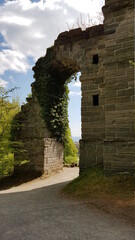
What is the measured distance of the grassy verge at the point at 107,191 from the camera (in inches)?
198

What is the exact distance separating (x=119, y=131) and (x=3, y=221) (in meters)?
4.08

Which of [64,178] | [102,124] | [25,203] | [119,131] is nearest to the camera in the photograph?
[25,203]

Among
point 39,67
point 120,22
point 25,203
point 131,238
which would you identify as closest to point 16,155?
point 39,67

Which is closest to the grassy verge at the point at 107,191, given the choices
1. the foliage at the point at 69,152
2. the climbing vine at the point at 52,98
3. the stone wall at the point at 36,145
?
Answer: the stone wall at the point at 36,145

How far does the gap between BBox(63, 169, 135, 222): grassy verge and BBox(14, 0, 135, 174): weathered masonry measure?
1.25 ft

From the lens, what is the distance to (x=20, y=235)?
145 inches

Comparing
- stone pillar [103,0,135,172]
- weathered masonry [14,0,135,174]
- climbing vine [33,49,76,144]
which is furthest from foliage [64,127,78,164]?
stone pillar [103,0,135,172]

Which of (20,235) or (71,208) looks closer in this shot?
(20,235)

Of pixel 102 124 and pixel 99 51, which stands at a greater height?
pixel 99 51

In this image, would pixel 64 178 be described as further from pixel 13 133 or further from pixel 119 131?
pixel 119 131

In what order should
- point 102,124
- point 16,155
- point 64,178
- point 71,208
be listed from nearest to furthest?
point 71,208, point 102,124, point 64,178, point 16,155

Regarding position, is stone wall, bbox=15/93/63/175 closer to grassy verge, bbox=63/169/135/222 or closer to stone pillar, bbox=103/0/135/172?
grassy verge, bbox=63/169/135/222

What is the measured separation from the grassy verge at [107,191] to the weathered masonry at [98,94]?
0.38 metres

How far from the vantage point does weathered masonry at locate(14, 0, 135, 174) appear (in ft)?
22.4
